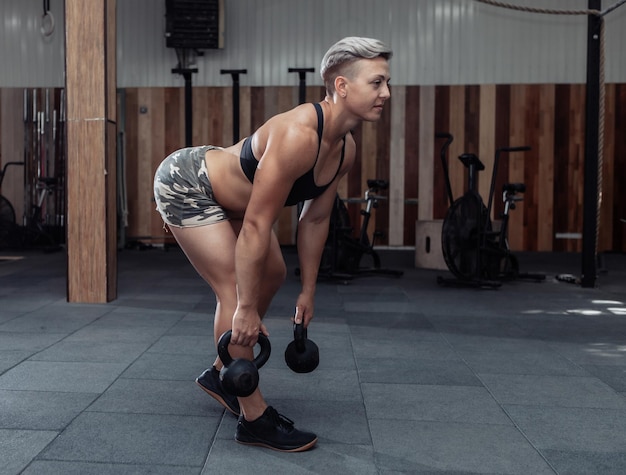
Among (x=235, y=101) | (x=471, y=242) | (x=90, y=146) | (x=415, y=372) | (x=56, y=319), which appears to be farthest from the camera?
(x=235, y=101)

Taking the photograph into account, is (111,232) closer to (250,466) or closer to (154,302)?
(154,302)

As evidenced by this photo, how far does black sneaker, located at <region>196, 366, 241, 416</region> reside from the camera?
83.5 inches

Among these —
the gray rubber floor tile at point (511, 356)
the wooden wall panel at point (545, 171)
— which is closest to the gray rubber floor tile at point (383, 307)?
the gray rubber floor tile at point (511, 356)

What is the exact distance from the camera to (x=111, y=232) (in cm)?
441

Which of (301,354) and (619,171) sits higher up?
(619,171)

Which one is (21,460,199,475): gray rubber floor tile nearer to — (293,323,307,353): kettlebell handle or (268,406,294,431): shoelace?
(268,406,294,431): shoelace

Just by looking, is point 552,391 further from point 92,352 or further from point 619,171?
point 619,171

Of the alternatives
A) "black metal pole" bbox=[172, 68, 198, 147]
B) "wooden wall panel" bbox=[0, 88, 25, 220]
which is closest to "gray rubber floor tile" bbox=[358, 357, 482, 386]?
"black metal pole" bbox=[172, 68, 198, 147]

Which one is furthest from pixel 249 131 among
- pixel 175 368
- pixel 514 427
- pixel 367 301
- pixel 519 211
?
pixel 514 427

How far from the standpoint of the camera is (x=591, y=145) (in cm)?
528

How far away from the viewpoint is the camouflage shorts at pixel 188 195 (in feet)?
6.40

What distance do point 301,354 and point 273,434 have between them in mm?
232

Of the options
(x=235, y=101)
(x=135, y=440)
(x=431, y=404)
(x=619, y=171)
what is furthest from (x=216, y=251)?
(x=619, y=171)

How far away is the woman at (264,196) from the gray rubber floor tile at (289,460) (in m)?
0.04
